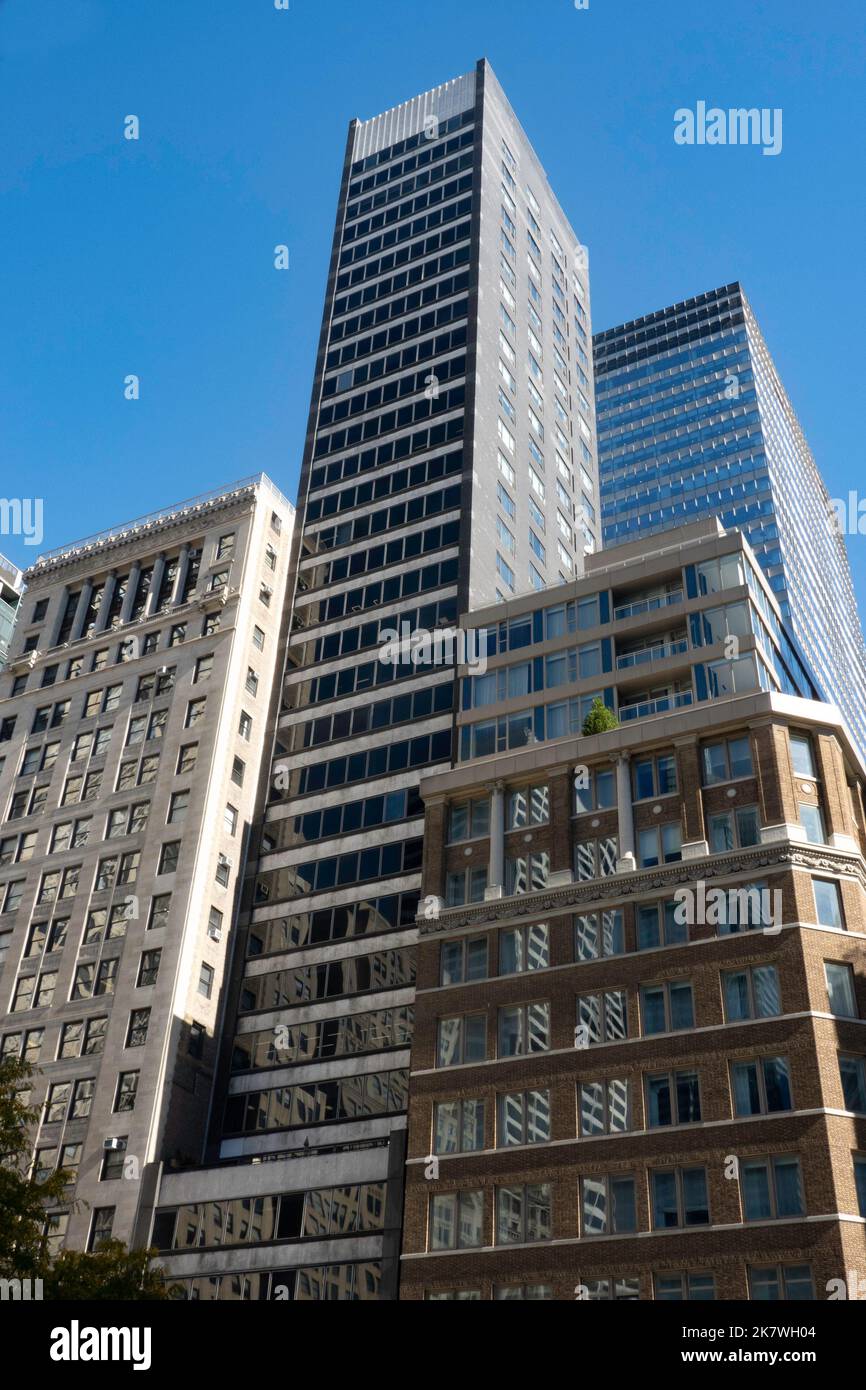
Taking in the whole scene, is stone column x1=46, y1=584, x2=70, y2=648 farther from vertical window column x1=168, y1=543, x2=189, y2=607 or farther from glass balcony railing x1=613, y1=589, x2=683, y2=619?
glass balcony railing x1=613, y1=589, x2=683, y2=619

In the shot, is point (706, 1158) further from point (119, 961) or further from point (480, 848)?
point (119, 961)

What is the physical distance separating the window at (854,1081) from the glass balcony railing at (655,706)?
17548 millimetres

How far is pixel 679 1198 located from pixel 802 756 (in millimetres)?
18139

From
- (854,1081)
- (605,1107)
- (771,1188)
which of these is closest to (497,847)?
(605,1107)

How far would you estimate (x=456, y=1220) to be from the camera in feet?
155

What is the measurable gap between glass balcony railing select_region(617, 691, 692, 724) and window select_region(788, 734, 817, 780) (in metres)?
5.48

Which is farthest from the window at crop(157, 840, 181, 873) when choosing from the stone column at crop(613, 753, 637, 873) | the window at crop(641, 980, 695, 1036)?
the window at crop(641, 980, 695, 1036)

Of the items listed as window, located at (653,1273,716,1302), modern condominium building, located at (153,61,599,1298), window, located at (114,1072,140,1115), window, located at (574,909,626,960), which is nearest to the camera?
window, located at (653,1273,716,1302)

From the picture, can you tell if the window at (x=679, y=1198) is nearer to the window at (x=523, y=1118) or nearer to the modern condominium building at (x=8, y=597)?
the window at (x=523, y=1118)

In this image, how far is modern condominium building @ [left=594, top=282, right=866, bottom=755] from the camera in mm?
155625

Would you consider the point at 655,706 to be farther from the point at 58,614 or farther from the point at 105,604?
the point at 58,614
